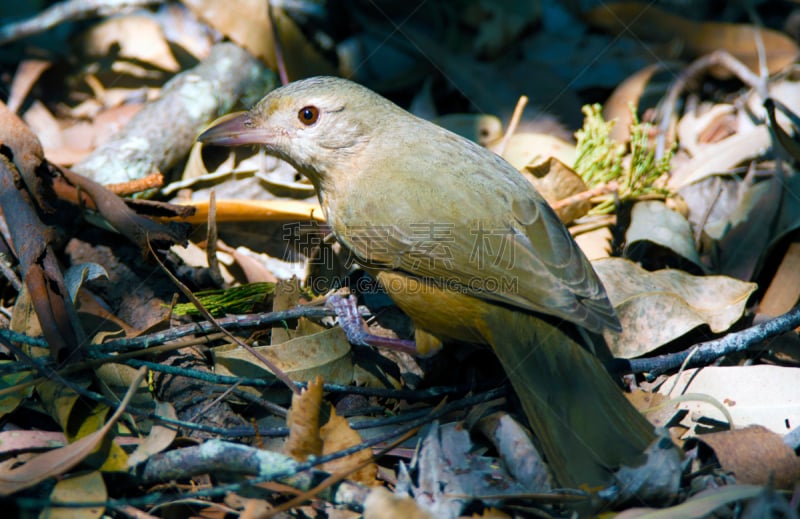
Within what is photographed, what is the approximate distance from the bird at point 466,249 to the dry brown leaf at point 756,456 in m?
0.30

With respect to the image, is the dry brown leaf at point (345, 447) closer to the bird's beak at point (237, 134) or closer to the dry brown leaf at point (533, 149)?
the bird's beak at point (237, 134)

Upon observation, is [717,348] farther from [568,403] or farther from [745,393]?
[568,403]

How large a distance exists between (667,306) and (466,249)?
969 mm

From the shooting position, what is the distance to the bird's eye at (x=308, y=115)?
346cm

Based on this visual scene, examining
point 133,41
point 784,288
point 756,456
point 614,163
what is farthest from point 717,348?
point 133,41

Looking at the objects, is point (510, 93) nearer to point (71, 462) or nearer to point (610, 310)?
point (610, 310)

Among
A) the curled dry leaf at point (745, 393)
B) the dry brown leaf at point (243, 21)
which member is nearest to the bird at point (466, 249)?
the curled dry leaf at point (745, 393)

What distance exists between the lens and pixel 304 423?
102 inches

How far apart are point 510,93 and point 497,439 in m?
2.92

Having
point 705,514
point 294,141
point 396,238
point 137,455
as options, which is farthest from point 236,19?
point 705,514

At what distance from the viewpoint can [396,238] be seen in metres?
3.22

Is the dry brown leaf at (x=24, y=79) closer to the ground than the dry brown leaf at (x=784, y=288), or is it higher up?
higher up

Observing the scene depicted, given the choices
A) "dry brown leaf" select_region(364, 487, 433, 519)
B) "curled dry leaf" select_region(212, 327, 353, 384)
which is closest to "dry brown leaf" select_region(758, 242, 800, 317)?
"curled dry leaf" select_region(212, 327, 353, 384)

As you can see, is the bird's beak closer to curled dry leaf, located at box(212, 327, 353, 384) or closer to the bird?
the bird
